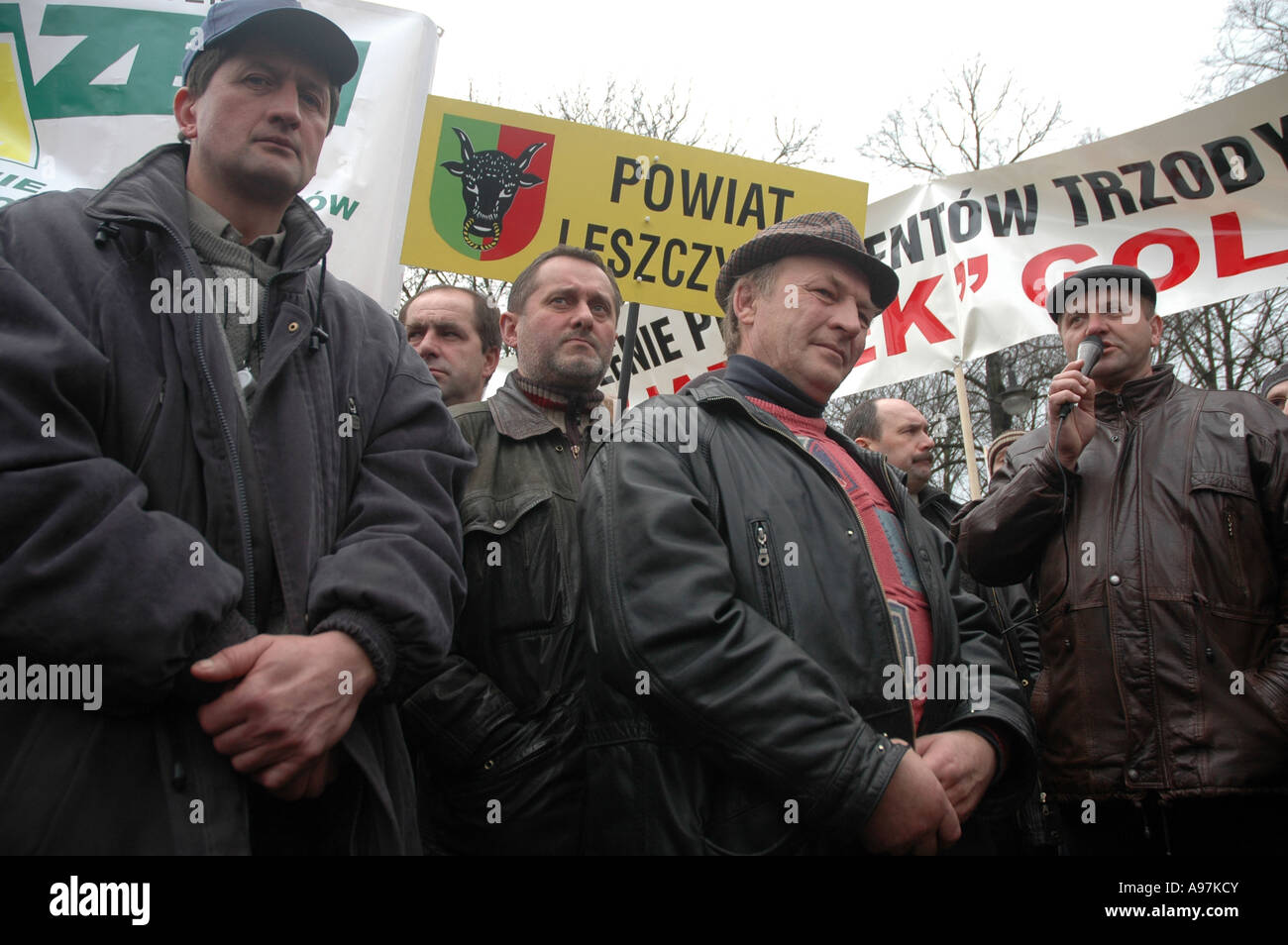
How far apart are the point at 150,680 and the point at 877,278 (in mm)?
1987

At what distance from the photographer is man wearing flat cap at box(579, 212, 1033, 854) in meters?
1.70

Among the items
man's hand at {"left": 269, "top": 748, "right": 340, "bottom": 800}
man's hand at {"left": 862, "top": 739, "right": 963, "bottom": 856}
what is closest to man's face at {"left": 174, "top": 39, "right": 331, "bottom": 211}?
man's hand at {"left": 269, "top": 748, "right": 340, "bottom": 800}

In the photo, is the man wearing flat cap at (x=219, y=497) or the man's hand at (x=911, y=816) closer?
the man wearing flat cap at (x=219, y=497)

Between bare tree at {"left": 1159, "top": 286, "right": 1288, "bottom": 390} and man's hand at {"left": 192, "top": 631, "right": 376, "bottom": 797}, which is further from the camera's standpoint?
bare tree at {"left": 1159, "top": 286, "right": 1288, "bottom": 390}

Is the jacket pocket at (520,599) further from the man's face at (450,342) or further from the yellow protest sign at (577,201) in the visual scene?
the yellow protest sign at (577,201)

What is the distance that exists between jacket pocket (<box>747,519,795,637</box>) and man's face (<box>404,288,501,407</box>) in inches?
74.2

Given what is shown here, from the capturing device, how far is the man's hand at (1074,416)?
2.81 meters

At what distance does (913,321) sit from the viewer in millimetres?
5656

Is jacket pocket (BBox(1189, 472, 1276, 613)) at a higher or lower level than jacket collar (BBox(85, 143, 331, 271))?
lower

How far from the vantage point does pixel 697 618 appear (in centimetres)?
174

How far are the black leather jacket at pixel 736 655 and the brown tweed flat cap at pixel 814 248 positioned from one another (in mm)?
531

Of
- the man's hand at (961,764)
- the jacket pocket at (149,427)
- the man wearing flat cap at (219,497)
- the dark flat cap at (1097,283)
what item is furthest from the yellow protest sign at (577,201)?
the jacket pocket at (149,427)

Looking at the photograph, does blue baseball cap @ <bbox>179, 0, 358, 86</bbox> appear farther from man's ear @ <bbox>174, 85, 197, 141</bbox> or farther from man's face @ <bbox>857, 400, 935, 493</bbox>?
man's face @ <bbox>857, 400, 935, 493</bbox>

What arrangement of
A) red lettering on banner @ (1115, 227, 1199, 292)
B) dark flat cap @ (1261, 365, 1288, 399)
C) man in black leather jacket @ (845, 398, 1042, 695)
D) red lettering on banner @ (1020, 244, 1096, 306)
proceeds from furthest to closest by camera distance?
red lettering on banner @ (1020, 244, 1096, 306) < red lettering on banner @ (1115, 227, 1199, 292) < dark flat cap @ (1261, 365, 1288, 399) < man in black leather jacket @ (845, 398, 1042, 695)
